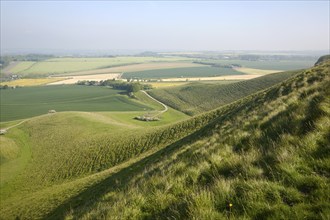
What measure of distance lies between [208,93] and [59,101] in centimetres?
8328

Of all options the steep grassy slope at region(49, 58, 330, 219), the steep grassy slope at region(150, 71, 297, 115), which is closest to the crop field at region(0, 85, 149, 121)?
the steep grassy slope at region(150, 71, 297, 115)

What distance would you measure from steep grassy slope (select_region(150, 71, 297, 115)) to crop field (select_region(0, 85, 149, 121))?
18.9 metres

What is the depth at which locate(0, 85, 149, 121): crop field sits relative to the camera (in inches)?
5047

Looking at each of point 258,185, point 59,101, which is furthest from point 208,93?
point 258,185

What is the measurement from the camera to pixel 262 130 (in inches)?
470

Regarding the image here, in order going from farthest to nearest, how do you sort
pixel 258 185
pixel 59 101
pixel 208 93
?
pixel 59 101 → pixel 208 93 → pixel 258 185

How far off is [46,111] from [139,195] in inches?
5187

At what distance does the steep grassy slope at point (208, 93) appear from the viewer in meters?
120

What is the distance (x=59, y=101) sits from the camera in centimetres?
15088

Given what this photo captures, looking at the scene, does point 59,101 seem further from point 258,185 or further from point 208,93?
point 258,185

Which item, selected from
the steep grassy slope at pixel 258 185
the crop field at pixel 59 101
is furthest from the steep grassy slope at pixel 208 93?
the steep grassy slope at pixel 258 185

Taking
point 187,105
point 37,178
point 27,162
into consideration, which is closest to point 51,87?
point 187,105

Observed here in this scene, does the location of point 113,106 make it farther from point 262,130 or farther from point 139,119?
point 262,130

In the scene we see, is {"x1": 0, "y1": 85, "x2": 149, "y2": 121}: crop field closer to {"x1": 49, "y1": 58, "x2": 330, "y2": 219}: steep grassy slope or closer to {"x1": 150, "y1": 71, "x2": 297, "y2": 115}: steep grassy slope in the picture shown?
{"x1": 150, "y1": 71, "x2": 297, "y2": 115}: steep grassy slope
